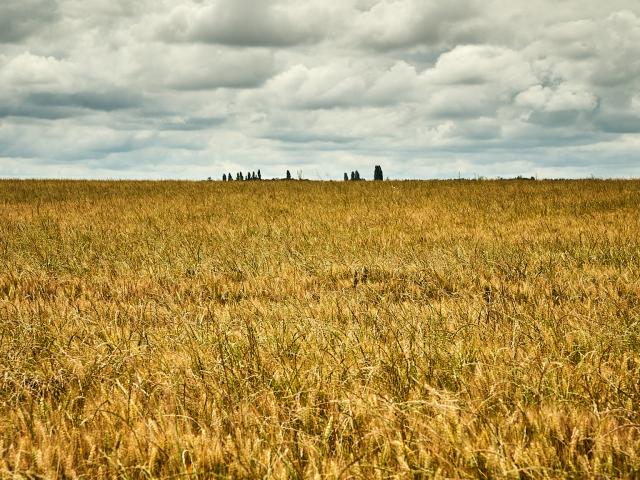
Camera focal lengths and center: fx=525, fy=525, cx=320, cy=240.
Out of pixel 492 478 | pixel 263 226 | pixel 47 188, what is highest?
pixel 47 188

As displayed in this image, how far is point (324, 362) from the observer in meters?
3.07

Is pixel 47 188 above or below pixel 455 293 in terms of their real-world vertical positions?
above

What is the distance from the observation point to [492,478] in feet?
6.29

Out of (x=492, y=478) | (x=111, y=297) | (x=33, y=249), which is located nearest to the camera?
(x=492, y=478)

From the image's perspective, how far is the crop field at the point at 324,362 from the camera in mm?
2088

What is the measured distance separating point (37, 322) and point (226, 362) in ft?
6.05

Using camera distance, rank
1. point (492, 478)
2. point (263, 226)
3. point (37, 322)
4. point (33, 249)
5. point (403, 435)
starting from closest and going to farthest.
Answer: point (492, 478) → point (403, 435) → point (37, 322) → point (33, 249) → point (263, 226)

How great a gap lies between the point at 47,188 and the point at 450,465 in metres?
24.3

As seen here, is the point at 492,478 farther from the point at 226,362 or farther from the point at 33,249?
the point at 33,249

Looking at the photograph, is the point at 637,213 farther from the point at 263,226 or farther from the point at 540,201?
the point at 263,226

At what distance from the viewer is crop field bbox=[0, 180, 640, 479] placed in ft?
6.85

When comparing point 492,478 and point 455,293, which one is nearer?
point 492,478

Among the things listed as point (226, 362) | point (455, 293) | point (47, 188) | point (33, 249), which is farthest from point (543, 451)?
point (47, 188)

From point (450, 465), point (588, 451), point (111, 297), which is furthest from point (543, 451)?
point (111, 297)
